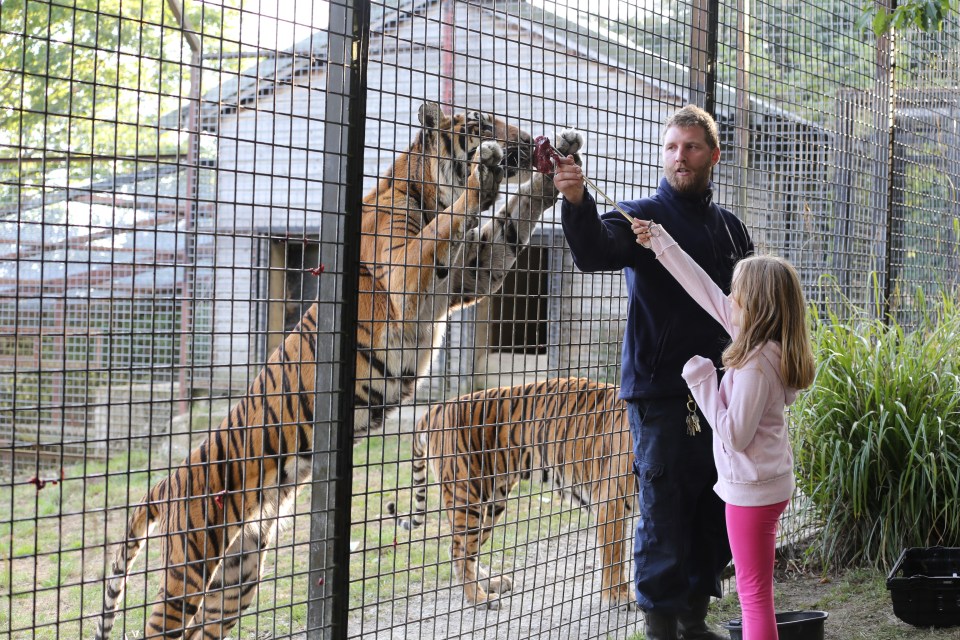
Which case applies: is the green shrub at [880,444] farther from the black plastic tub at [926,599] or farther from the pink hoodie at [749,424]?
the pink hoodie at [749,424]

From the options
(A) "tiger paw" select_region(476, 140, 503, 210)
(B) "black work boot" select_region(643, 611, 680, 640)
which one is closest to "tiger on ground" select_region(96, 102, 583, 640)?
(A) "tiger paw" select_region(476, 140, 503, 210)

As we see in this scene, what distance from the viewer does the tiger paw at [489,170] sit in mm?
2891

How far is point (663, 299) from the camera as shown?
3.09 m

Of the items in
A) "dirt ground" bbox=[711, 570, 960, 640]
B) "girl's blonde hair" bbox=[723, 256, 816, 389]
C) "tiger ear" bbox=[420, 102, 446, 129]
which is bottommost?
"dirt ground" bbox=[711, 570, 960, 640]

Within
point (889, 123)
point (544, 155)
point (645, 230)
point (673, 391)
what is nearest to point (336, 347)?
point (544, 155)

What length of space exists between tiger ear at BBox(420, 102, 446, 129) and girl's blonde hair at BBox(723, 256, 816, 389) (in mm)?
1160

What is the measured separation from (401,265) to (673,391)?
1.06 meters

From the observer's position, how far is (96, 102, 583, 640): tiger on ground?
10.0 feet

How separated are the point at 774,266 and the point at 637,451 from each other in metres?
0.82

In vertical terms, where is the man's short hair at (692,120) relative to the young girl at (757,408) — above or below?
above

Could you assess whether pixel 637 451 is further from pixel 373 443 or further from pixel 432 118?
pixel 373 443

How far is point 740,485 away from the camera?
2.72m

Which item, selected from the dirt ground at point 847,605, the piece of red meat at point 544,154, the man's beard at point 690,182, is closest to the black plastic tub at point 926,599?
the dirt ground at point 847,605

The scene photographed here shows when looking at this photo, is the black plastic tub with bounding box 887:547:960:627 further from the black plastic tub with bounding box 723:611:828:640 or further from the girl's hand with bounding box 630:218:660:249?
the girl's hand with bounding box 630:218:660:249
